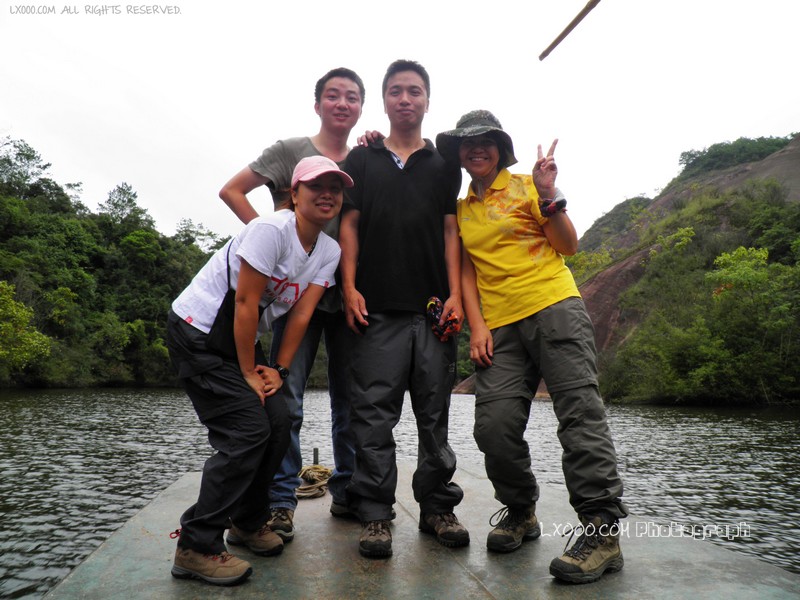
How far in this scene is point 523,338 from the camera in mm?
2930

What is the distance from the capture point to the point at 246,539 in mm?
2744

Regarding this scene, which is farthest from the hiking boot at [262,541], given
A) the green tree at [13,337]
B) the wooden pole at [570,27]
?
the green tree at [13,337]

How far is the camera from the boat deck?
2.26m

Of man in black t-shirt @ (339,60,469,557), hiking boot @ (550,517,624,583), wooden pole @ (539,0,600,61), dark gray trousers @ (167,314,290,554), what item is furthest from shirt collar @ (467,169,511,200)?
hiking boot @ (550,517,624,583)

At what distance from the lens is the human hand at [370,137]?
3.29 meters

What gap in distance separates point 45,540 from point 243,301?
143 inches

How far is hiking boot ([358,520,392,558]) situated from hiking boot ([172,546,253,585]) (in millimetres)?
514

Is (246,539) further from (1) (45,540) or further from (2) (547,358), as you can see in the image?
(1) (45,540)

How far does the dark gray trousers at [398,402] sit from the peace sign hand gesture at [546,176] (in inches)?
34.6

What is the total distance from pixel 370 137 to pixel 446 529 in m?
2.10

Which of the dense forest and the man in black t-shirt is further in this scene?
the dense forest

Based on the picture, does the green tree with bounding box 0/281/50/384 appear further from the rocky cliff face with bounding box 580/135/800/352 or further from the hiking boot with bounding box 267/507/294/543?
the rocky cliff face with bounding box 580/135/800/352

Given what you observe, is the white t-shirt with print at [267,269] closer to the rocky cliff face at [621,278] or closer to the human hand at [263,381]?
the human hand at [263,381]

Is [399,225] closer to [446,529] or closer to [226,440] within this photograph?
[226,440]
